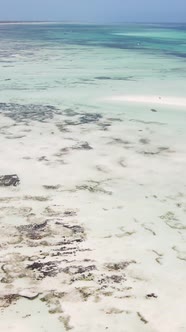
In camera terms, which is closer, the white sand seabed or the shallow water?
the shallow water

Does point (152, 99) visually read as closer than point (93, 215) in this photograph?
No

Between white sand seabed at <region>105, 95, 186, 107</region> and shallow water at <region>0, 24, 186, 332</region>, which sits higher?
shallow water at <region>0, 24, 186, 332</region>

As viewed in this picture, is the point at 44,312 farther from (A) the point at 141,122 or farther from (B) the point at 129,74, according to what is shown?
(B) the point at 129,74

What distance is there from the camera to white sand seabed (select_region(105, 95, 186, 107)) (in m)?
12.7

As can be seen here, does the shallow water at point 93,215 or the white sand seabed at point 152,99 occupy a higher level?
the shallow water at point 93,215

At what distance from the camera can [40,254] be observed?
460 centimetres

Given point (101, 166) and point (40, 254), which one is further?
point (101, 166)

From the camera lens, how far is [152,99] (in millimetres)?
13188

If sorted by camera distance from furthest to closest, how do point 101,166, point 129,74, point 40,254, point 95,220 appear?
point 129,74 → point 101,166 → point 95,220 → point 40,254

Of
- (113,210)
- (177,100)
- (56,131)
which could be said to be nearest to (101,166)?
(113,210)

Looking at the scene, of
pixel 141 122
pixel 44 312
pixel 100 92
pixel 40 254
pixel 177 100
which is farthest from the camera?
pixel 100 92

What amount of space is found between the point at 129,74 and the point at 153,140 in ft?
34.5

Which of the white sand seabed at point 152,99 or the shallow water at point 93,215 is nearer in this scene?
the shallow water at point 93,215

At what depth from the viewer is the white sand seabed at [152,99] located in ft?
41.6
